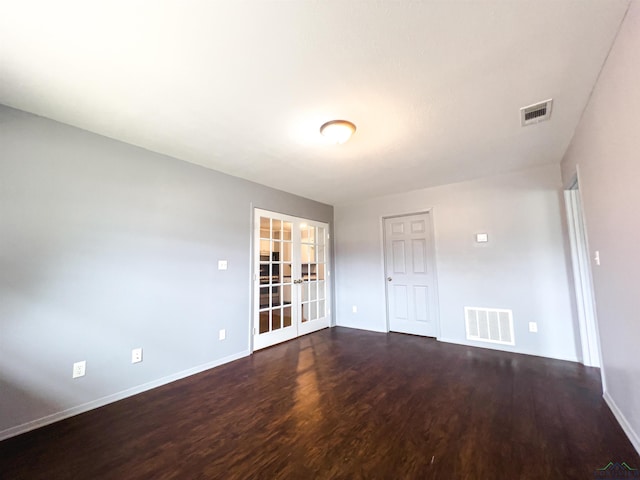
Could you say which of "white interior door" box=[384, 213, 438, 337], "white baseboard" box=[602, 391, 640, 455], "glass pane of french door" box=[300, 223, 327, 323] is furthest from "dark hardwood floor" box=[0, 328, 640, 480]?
"glass pane of french door" box=[300, 223, 327, 323]

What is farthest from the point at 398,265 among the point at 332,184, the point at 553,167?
the point at 553,167

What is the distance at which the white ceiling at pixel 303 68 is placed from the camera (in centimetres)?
127

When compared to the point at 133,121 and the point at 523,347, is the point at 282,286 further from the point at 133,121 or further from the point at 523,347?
the point at 523,347

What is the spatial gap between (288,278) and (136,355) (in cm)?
216

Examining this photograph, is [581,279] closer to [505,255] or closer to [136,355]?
[505,255]

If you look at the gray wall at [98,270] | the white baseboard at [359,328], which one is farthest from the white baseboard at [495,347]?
the gray wall at [98,270]

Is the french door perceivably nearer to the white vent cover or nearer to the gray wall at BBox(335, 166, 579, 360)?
the gray wall at BBox(335, 166, 579, 360)

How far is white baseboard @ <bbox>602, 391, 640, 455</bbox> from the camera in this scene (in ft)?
5.16

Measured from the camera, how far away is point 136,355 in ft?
8.08

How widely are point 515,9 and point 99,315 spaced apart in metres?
3.50

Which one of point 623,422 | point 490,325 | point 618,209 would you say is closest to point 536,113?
point 618,209

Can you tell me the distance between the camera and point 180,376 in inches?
109

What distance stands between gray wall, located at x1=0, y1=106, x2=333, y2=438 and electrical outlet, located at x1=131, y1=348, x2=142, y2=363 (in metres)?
0.05

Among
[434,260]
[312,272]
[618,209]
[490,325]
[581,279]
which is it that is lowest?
[490,325]
